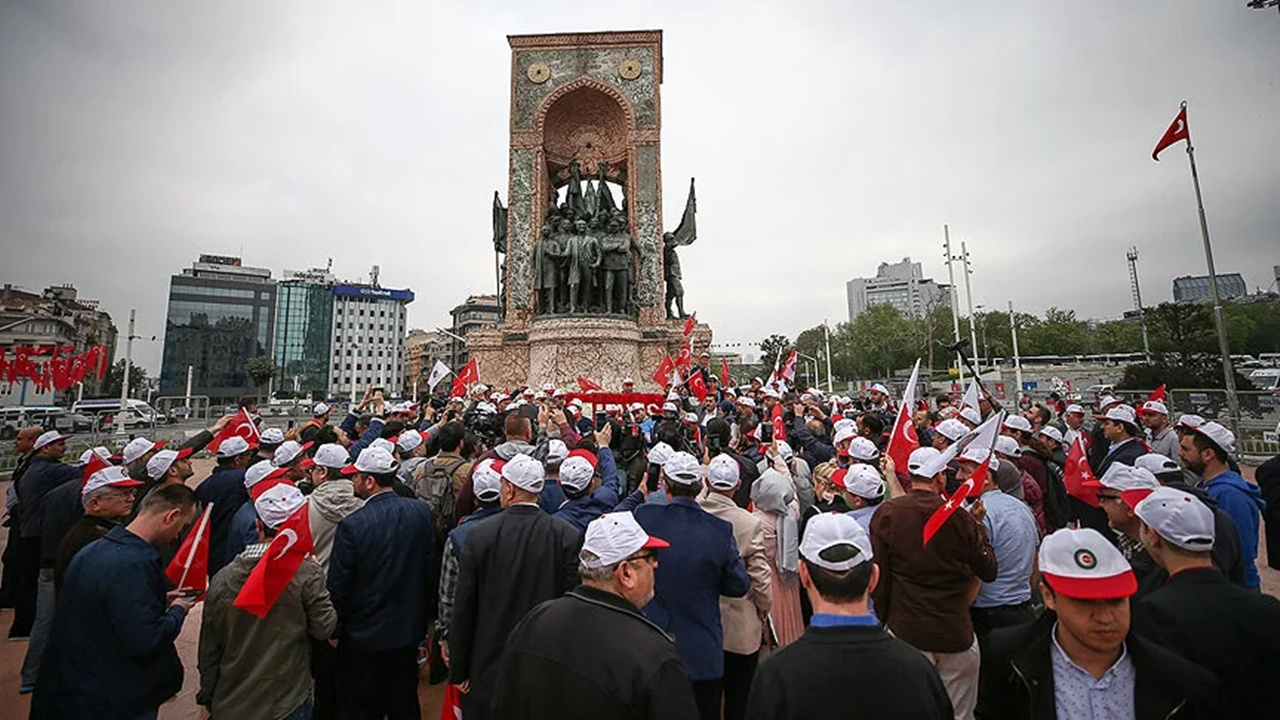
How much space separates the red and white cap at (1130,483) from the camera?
9.17ft

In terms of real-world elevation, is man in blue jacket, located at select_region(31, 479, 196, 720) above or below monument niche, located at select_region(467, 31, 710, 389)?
below

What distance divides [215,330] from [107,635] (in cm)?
9987

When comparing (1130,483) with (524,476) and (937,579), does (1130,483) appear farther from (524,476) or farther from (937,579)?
(524,476)

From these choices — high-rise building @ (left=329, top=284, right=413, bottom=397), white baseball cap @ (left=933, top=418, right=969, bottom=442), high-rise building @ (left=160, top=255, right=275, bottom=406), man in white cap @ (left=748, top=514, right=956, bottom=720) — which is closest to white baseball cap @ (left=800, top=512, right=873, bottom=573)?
man in white cap @ (left=748, top=514, right=956, bottom=720)

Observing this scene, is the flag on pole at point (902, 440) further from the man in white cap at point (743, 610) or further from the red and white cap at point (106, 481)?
the red and white cap at point (106, 481)

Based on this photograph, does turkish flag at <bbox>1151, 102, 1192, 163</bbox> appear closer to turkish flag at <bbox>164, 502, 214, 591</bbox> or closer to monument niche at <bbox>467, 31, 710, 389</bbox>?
monument niche at <bbox>467, 31, 710, 389</bbox>

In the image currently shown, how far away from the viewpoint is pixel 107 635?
265 cm

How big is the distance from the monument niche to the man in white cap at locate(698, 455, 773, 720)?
1479 centimetres

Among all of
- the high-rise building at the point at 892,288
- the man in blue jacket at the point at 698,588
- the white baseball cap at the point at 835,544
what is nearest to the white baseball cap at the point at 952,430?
the man in blue jacket at the point at 698,588

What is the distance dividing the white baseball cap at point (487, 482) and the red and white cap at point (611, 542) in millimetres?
1475

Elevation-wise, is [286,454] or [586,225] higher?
[586,225]

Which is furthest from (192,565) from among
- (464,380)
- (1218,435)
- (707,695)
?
(464,380)

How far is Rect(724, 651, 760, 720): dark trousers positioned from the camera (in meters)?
3.40

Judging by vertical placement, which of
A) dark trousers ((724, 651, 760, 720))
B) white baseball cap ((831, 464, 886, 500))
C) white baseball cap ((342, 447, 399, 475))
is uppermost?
white baseball cap ((342, 447, 399, 475))
